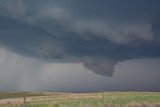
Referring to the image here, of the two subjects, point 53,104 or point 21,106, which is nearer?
point 53,104

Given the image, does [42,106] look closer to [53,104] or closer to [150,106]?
[150,106]

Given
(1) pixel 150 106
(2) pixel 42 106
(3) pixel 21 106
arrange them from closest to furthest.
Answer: (1) pixel 150 106, (3) pixel 21 106, (2) pixel 42 106

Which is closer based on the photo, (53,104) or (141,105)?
(53,104)

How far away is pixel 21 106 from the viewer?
4478cm

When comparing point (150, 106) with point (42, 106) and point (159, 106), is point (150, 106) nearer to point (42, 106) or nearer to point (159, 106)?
point (159, 106)

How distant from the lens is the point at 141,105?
1298 inches

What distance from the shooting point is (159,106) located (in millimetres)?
32500

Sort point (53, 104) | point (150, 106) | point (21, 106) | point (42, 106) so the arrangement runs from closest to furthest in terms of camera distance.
→ 1. point (53, 104)
2. point (150, 106)
3. point (21, 106)
4. point (42, 106)

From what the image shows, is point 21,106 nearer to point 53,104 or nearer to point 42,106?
point 42,106

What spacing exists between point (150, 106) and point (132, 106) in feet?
4.93

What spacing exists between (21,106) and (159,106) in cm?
1805

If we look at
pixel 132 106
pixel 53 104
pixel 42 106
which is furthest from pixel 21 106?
pixel 53 104

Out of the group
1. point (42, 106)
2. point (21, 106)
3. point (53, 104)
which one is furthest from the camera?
point (42, 106)

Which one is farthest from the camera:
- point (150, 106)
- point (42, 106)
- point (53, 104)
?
point (42, 106)
